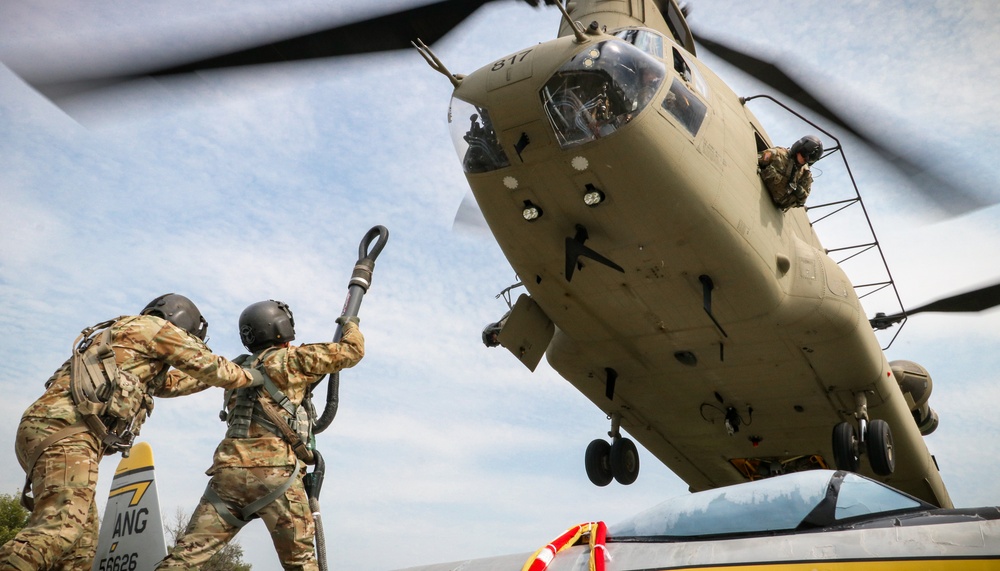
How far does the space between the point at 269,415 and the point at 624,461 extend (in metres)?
5.91

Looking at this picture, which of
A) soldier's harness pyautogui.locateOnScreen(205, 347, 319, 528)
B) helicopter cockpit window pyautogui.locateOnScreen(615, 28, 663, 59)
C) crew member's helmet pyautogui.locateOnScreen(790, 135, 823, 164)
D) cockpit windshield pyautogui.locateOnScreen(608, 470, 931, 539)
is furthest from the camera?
crew member's helmet pyautogui.locateOnScreen(790, 135, 823, 164)

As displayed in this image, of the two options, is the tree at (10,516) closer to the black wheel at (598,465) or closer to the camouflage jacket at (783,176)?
the black wheel at (598,465)

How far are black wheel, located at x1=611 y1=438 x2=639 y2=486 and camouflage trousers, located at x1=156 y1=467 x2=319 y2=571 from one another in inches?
224

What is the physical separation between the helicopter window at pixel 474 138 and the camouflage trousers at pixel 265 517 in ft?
10.9

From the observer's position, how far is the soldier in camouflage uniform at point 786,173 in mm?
7789

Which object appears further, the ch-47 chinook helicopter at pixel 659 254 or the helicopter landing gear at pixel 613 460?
the helicopter landing gear at pixel 613 460

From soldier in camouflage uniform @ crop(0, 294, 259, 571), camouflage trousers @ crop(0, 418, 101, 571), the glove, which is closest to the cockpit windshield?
the glove

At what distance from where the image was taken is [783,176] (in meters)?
7.82

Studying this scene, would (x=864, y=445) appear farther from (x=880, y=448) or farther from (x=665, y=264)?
(x=665, y=264)

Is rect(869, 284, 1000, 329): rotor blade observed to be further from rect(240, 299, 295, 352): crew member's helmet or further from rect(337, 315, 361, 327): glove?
rect(240, 299, 295, 352): crew member's helmet

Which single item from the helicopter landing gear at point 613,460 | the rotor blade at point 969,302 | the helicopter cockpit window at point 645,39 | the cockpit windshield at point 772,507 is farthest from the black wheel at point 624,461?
the cockpit windshield at point 772,507

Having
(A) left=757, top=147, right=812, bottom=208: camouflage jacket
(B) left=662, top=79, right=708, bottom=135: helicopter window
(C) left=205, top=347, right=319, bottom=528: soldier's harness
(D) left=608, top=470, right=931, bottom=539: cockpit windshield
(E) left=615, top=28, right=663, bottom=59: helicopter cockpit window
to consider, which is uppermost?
(E) left=615, top=28, right=663, bottom=59: helicopter cockpit window

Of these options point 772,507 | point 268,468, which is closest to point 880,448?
point 772,507

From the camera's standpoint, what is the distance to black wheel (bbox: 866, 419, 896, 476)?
817 centimetres
